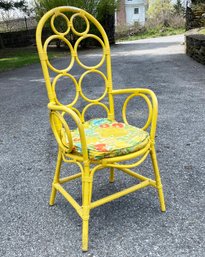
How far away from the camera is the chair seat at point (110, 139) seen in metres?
1.62

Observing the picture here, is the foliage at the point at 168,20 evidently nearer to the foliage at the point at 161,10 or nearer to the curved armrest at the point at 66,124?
the foliage at the point at 161,10

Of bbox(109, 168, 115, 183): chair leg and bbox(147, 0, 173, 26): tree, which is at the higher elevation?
bbox(147, 0, 173, 26): tree

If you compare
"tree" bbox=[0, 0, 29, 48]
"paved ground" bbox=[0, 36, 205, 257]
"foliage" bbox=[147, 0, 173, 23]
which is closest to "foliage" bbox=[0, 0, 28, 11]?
"tree" bbox=[0, 0, 29, 48]

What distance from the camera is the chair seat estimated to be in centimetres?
162

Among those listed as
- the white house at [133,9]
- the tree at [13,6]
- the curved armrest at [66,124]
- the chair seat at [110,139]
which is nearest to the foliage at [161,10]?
the white house at [133,9]

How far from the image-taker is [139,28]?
20.5m

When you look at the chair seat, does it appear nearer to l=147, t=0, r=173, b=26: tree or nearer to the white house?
l=147, t=0, r=173, b=26: tree

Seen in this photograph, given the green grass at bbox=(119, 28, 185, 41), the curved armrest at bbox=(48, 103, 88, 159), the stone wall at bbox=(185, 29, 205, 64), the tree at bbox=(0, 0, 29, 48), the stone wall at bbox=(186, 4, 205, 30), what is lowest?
the green grass at bbox=(119, 28, 185, 41)

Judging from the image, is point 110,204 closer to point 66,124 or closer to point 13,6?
point 66,124

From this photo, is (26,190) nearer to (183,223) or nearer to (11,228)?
(11,228)

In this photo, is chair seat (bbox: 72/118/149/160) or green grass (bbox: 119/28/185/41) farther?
green grass (bbox: 119/28/185/41)

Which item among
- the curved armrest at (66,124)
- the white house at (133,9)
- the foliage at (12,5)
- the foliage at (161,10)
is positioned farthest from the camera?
the white house at (133,9)

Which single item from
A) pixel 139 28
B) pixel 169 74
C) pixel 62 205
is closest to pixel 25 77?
pixel 169 74

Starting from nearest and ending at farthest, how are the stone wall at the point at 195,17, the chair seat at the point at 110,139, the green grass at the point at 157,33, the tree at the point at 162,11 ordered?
the chair seat at the point at 110,139 → the stone wall at the point at 195,17 → the green grass at the point at 157,33 → the tree at the point at 162,11
